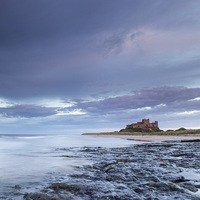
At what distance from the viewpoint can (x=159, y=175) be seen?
7777 millimetres

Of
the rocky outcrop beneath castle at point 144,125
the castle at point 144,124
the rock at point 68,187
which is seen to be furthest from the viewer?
the castle at point 144,124

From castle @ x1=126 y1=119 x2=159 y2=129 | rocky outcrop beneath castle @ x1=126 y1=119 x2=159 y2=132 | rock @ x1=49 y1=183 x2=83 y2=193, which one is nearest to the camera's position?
rock @ x1=49 y1=183 x2=83 y2=193

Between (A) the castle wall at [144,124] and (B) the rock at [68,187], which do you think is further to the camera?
(A) the castle wall at [144,124]

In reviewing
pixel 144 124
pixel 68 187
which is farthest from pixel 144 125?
pixel 68 187

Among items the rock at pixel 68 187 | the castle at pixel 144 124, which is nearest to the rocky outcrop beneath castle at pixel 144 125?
the castle at pixel 144 124

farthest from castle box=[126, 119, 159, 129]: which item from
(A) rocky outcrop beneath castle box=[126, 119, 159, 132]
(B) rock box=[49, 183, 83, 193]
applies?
(B) rock box=[49, 183, 83, 193]

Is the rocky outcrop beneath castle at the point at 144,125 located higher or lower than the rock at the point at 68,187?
higher

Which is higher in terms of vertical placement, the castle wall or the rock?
the castle wall

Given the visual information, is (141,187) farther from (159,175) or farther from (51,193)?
(51,193)

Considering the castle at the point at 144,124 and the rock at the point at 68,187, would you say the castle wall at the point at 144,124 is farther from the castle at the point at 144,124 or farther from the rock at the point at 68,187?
the rock at the point at 68,187

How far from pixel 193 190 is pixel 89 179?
3.77 meters

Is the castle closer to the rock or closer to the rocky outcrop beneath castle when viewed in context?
the rocky outcrop beneath castle

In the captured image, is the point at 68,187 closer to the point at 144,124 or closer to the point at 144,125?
the point at 144,125

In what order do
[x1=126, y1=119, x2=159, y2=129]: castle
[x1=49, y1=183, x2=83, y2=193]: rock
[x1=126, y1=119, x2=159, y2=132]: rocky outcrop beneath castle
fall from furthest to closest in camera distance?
1. [x1=126, y1=119, x2=159, y2=129]: castle
2. [x1=126, y1=119, x2=159, y2=132]: rocky outcrop beneath castle
3. [x1=49, y1=183, x2=83, y2=193]: rock
